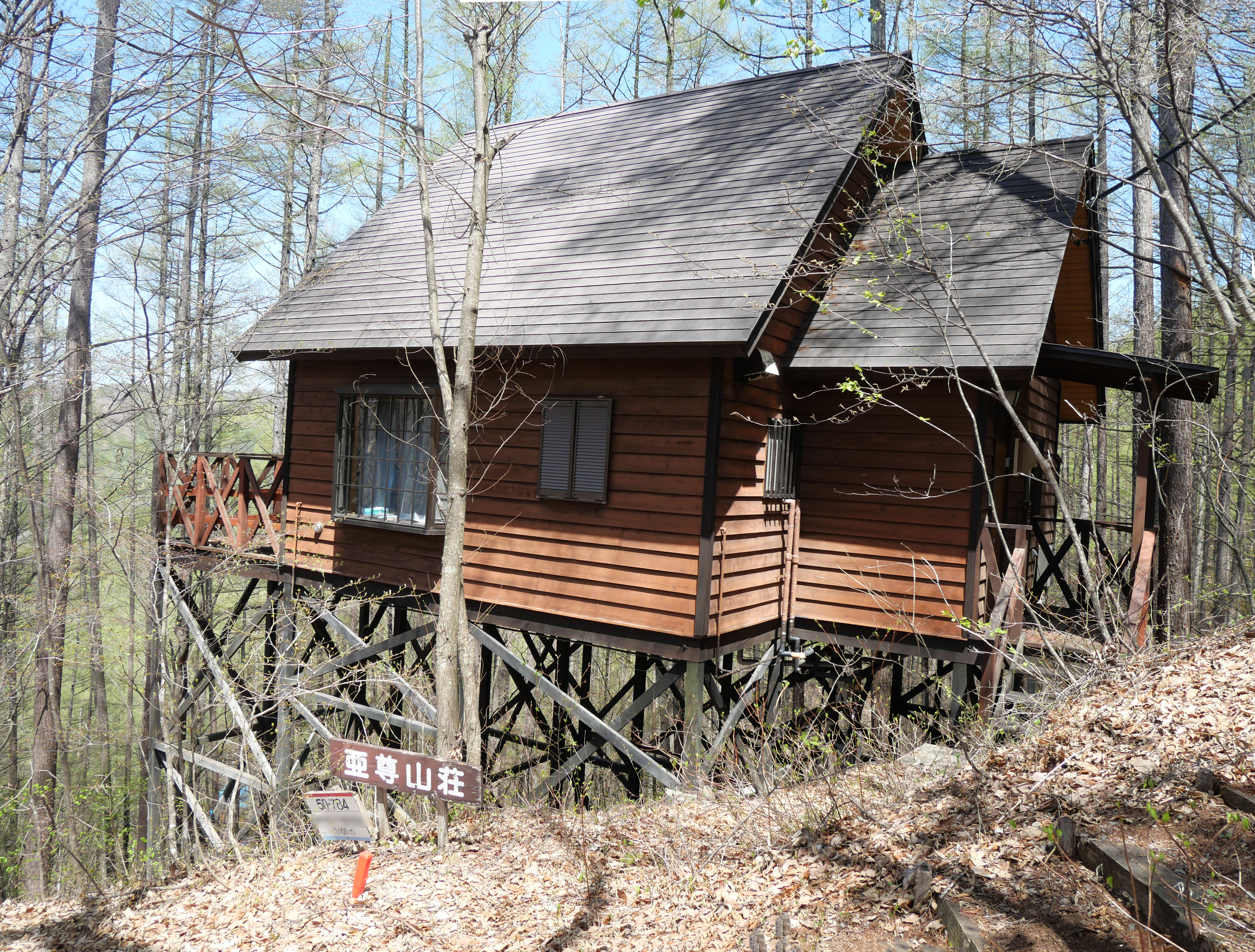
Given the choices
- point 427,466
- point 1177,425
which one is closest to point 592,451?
point 427,466

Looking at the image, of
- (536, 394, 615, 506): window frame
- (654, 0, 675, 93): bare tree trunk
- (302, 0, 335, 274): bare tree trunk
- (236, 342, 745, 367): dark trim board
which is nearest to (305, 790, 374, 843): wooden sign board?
(536, 394, 615, 506): window frame

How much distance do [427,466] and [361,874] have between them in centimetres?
465

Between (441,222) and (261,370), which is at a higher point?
(441,222)

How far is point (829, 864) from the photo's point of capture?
4941mm

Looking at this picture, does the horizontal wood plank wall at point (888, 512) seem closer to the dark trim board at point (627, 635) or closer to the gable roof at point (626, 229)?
the dark trim board at point (627, 635)

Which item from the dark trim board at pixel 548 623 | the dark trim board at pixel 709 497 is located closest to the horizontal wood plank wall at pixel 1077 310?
the dark trim board at pixel 709 497

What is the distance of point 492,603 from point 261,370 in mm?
13307

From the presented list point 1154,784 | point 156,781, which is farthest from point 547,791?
point 156,781

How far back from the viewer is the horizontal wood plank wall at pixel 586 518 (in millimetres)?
7844

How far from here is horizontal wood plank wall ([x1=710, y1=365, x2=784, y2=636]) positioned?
7.86 m

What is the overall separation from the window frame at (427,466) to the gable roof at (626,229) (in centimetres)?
56

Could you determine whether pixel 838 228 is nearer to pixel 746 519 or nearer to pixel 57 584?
pixel 746 519

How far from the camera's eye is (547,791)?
792 centimetres

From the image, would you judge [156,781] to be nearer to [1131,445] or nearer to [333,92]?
[333,92]
